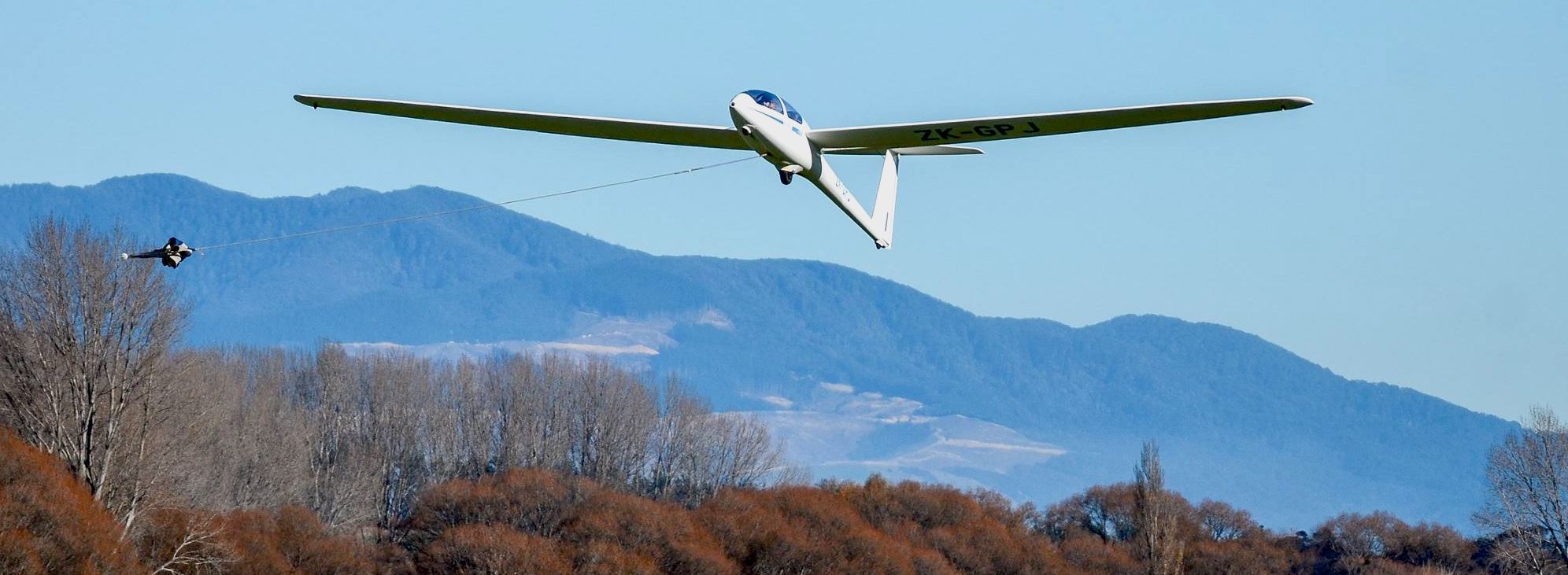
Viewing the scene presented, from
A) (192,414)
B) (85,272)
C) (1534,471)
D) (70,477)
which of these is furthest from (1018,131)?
(1534,471)

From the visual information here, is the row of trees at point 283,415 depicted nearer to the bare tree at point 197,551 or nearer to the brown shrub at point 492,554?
the bare tree at point 197,551

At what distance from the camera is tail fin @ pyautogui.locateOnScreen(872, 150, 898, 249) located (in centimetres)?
3997

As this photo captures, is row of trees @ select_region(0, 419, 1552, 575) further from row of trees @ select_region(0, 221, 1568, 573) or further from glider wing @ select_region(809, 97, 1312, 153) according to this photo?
glider wing @ select_region(809, 97, 1312, 153)

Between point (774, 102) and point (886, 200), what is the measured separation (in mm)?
9746

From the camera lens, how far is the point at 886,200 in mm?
41000

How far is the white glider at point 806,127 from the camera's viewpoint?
30.0 metres

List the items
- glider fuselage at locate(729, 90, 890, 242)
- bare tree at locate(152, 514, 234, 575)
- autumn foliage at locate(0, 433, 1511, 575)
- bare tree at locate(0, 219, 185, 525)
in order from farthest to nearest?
bare tree at locate(0, 219, 185, 525)
bare tree at locate(152, 514, 234, 575)
autumn foliage at locate(0, 433, 1511, 575)
glider fuselage at locate(729, 90, 890, 242)

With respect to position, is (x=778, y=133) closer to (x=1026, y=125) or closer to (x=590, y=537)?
(x=1026, y=125)

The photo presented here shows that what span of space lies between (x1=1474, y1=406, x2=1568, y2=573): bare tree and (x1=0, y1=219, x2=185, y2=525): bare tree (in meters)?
53.9

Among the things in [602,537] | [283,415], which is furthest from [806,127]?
[283,415]

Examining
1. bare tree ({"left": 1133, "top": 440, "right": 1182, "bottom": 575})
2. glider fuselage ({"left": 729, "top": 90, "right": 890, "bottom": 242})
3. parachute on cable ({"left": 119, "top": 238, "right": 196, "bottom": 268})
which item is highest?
glider fuselage ({"left": 729, "top": 90, "right": 890, "bottom": 242})

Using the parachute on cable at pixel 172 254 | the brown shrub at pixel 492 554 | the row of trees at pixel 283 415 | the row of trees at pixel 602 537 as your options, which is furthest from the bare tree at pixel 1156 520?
the parachute on cable at pixel 172 254

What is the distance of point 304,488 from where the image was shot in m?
109

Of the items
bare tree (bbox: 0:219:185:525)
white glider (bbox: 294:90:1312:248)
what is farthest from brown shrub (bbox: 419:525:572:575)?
white glider (bbox: 294:90:1312:248)
